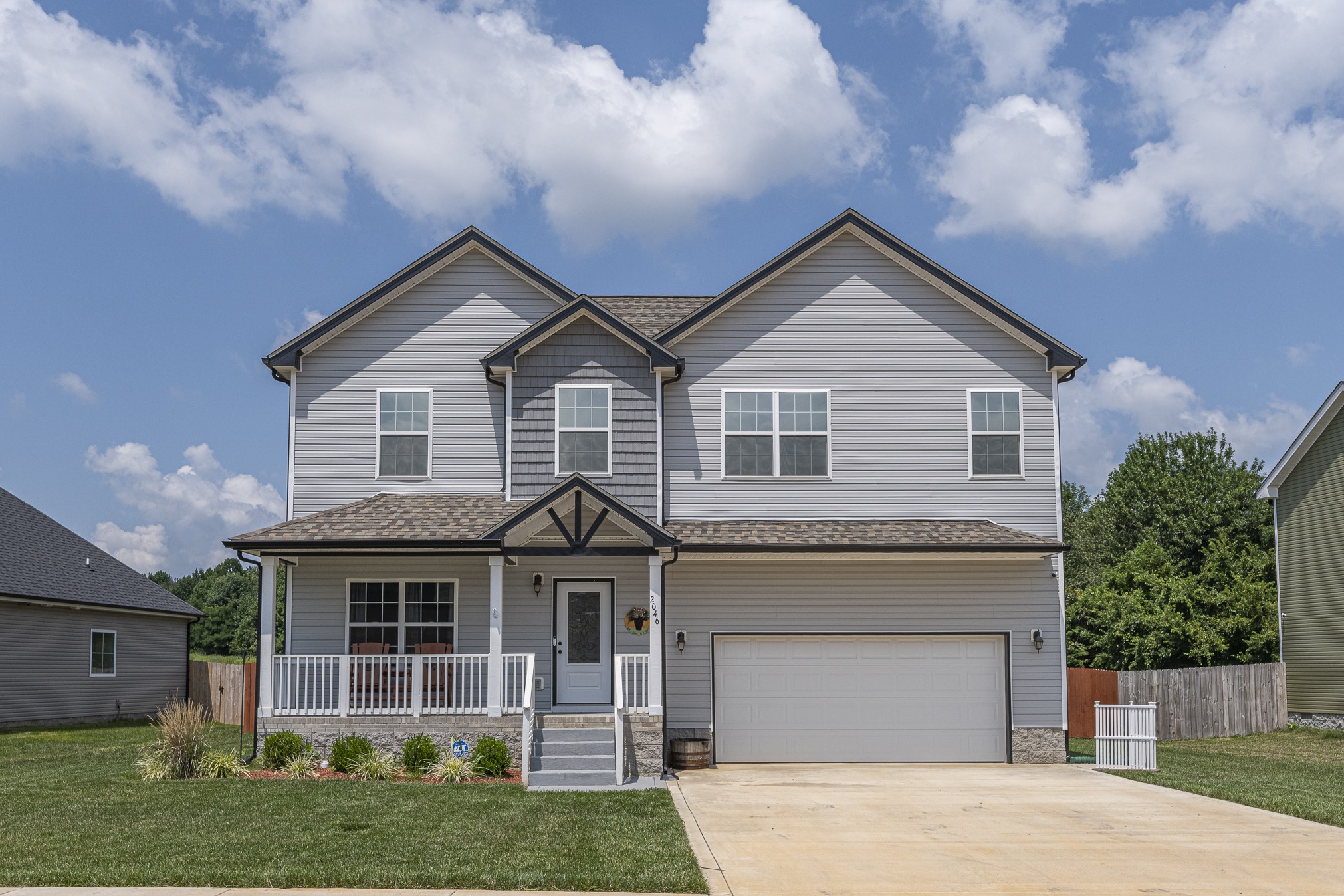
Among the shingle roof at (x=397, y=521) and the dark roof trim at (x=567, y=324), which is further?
the dark roof trim at (x=567, y=324)

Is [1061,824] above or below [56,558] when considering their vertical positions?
below

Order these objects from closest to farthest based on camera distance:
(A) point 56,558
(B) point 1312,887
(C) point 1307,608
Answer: (B) point 1312,887 < (C) point 1307,608 < (A) point 56,558

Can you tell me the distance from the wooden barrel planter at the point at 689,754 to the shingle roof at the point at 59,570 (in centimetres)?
1586

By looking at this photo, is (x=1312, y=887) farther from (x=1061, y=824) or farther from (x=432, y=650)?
(x=432, y=650)

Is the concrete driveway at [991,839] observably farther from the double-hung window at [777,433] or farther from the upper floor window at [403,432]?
the upper floor window at [403,432]

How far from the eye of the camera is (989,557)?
19.1m

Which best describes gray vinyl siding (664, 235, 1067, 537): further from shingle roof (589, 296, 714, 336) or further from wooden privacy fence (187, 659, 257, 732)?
wooden privacy fence (187, 659, 257, 732)

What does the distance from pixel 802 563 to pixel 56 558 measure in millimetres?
19730

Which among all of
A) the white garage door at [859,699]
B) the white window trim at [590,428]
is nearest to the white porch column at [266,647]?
the white window trim at [590,428]

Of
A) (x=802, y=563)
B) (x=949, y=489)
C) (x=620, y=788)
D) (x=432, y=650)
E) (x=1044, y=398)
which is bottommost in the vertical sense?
(x=620, y=788)

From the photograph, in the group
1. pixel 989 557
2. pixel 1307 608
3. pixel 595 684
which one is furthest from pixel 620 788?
pixel 1307 608

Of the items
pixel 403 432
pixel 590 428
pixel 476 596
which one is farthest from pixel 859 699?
pixel 403 432

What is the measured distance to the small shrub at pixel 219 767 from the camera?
52.3 feet

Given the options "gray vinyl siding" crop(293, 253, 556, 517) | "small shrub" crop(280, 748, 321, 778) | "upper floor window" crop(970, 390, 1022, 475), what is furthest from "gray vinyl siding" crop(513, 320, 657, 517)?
"upper floor window" crop(970, 390, 1022, 475)
